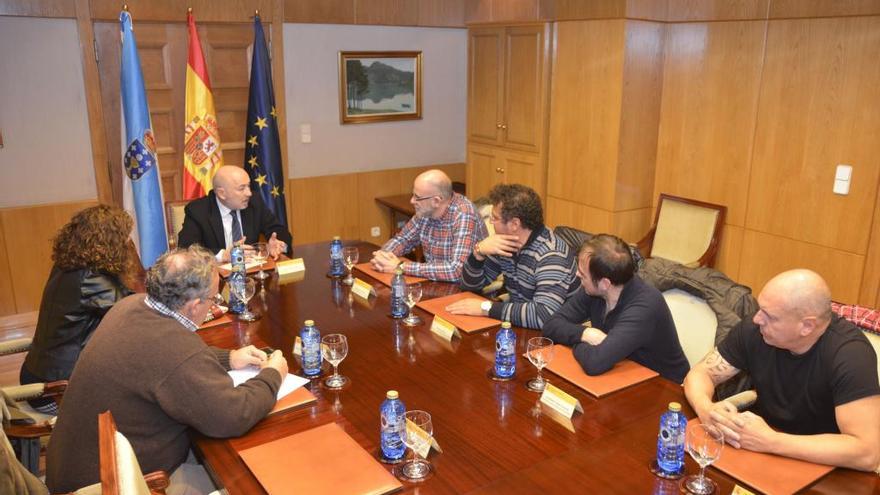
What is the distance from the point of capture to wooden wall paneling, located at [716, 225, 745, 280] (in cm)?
448

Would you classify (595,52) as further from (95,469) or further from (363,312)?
(95,469)

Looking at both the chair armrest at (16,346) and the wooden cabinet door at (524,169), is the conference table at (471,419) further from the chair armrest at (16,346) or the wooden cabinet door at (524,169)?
the wooden cabinet door at (524,169)

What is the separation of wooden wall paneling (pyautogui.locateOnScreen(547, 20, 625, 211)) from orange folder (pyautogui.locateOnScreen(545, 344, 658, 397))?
8.94 ft

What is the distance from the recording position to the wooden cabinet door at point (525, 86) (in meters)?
5.09

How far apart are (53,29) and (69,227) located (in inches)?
97.6

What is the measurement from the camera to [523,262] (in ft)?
9.29

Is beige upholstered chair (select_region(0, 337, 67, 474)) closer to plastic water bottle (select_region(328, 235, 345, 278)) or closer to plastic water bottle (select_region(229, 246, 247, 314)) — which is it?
plastic water bottle (select_region(229, 246, 247, 314))

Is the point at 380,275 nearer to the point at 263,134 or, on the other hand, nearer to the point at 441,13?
the point at 263,134

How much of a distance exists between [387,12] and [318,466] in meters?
4.68

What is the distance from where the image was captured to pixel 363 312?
2.72 metres

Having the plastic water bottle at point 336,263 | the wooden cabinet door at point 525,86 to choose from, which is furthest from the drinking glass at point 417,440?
the wooden cabinet door at point 525,86

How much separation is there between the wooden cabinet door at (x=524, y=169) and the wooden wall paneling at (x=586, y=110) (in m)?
0.10

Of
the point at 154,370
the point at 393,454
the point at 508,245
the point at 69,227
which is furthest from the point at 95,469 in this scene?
the point at 508,245

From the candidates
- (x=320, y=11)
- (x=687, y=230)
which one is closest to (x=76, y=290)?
(x=320, y=11)
